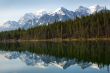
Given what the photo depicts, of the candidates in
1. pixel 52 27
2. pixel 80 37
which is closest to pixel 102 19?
pixel 80 37

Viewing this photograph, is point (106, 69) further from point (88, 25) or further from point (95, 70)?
point (88, 25)

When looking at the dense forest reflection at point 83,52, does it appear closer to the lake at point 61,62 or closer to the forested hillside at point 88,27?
the lake at point 61,62

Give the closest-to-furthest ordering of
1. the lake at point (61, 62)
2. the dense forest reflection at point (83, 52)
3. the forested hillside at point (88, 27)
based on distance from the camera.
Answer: the lake at point (61, 62) < the dense forest reflection at point (83, 52) < the forested hillside at point (88, 27)

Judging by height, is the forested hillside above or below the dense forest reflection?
above

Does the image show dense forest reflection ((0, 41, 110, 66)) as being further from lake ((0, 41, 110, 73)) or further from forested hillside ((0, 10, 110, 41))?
forested hillside ((0, 10, 110, 41))

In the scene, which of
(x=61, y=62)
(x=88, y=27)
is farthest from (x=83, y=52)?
(x=88, y=27)

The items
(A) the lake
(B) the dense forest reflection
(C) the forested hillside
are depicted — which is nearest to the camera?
(A) the lake

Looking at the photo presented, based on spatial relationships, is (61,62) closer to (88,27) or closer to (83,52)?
(83,52)

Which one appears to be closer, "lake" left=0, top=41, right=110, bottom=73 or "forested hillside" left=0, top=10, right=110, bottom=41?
"lake" left=0, top=41, right=110, bottom=73

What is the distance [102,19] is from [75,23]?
22906 mm

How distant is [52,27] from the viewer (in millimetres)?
198750

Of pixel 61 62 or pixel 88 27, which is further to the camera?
pixel 88 27

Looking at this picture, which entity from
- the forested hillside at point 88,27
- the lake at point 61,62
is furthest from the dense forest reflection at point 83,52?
the forested hillside at point 88,27

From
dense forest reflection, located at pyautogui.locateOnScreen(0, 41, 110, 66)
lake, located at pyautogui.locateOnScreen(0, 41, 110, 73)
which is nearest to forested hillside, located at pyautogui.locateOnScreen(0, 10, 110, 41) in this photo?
dense forest reflection, located at pyautogui.locateOnScreen(0, 41, 110, 66)
